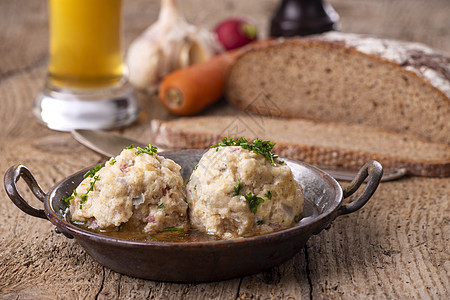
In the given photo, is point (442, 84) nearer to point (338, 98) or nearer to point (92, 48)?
point (338, 98)

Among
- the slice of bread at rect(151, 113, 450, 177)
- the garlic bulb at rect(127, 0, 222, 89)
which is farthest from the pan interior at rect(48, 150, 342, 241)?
the garlic bulb at rect(127, 0, 222, 89)

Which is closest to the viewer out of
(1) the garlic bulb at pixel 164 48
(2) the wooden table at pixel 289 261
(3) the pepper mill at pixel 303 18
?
(2) the wooden table at pixel 289 261

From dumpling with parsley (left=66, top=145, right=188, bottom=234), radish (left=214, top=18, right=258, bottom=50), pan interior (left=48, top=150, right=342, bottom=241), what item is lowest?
radish (left=214, top=18, right=258, bottom=50)

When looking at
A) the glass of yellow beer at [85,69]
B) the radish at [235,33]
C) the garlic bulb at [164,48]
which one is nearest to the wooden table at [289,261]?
the glass of yellow beer at [85,69]

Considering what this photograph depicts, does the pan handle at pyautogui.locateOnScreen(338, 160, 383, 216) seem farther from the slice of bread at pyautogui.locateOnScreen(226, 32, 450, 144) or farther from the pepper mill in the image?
the pepper mill

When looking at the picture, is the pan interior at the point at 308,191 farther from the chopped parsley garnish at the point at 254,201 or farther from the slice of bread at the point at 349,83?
the slice of bread at the point at 349,83

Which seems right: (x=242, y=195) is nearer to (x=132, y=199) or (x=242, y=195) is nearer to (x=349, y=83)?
(x=132, y=199)

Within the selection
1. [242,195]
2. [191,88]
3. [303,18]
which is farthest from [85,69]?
[242,195]

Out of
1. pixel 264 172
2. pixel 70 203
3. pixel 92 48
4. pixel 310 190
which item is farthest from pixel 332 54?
pixel 70 203
